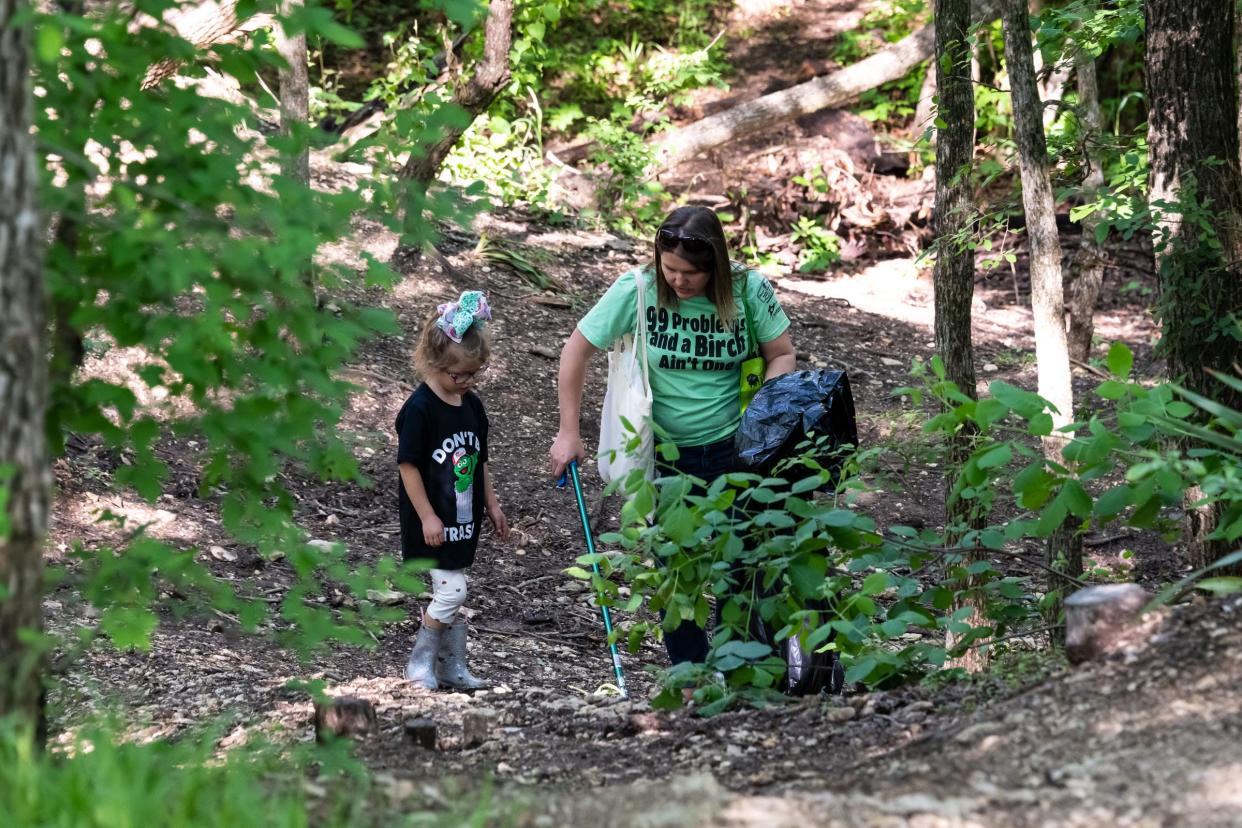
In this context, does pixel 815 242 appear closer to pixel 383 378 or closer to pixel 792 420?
pixel 383 378

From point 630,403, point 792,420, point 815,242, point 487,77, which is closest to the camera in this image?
point 792,420

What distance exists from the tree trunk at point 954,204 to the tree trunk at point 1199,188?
2.64 ft

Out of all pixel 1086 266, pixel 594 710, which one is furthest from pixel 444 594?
pixel 1086 266

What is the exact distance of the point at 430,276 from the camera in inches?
370

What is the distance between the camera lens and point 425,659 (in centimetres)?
513

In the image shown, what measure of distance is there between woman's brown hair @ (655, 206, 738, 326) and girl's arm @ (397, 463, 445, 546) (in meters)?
1.16

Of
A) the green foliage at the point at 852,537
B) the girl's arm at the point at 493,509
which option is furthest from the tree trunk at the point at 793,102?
the green foliage at the point at 852,537

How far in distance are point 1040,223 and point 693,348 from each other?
1.64 metres

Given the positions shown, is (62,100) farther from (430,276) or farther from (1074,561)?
(430,276)

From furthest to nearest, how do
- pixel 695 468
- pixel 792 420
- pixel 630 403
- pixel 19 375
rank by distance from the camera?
pixel 695 468, pixel 630 403, pixel 792 420, pixel 19 375

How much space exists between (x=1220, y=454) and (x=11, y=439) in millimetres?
3079

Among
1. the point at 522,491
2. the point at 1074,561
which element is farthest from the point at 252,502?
the point at 522,491

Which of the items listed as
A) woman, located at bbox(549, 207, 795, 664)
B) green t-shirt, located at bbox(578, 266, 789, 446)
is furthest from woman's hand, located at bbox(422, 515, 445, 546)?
green t-shirt, located at bbox(578, 266, 789, 446)

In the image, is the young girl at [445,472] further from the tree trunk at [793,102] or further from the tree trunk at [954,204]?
the tree trunk at [793,102]
